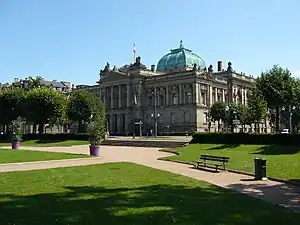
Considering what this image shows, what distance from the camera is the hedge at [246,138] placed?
136 feet

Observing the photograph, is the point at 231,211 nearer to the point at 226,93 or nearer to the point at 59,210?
the point at 59,210

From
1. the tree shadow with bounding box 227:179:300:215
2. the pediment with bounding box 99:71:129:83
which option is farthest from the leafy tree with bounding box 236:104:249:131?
the tree shadow with bounding box 227:179:300:215

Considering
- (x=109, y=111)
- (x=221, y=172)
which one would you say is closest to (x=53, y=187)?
(x=221, y=172)

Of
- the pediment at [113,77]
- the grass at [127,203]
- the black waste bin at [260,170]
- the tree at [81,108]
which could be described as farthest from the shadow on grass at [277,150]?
the pediment at [113,77]

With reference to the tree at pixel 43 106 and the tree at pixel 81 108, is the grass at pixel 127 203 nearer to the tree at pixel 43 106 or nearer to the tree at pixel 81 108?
the tree at pixel 43 106

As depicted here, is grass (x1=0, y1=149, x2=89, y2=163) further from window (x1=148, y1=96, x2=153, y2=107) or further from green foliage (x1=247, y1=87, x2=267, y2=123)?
window (x1=148, y1=96, x2=153, y2=107)

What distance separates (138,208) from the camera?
37.3 ft

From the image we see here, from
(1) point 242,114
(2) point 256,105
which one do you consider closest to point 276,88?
(2) point 256,105

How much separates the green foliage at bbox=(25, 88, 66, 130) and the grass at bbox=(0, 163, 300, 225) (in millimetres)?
58832

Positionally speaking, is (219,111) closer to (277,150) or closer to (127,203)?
(277,150)

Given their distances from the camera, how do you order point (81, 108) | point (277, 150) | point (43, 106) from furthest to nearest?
point (81, 108) < point (43, 106) < point (277, 150)

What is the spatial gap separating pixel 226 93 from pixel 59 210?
364 ft

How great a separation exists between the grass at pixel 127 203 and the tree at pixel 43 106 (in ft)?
193

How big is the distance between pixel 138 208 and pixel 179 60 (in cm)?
11248
